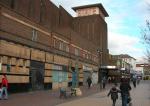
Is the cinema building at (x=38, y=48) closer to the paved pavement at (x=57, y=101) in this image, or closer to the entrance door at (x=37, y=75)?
the entrance door at (x=37, y=75)

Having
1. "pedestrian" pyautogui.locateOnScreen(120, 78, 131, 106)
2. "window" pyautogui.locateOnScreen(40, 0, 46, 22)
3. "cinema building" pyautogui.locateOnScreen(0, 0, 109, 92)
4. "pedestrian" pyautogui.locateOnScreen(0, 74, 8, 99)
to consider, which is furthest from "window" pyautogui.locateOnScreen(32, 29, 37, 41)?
"pedestrian" pyautogui.locateOnScreen(120, 78, 131, 106)

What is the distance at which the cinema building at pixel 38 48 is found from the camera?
100.0 feet

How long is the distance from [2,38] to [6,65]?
247 cm

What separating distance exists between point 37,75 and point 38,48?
2.83 meters

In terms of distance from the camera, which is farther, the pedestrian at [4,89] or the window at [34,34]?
the window at [34,34]

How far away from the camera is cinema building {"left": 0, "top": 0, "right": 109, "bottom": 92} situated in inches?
1199

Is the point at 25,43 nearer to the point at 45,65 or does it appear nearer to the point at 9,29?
the point at 9,29

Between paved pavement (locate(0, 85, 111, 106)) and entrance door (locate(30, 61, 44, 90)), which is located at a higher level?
entrance door (locate(30, 61, 44, 90))

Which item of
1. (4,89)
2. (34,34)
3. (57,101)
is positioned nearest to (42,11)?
(34,34)

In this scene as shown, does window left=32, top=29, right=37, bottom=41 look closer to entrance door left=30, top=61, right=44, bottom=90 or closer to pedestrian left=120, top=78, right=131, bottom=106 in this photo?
entrance door left=30, top=61, right=44, bottom=90

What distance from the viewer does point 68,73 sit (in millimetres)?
49750

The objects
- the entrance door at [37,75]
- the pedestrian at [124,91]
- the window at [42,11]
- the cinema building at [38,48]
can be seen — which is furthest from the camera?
the window at [42,11]

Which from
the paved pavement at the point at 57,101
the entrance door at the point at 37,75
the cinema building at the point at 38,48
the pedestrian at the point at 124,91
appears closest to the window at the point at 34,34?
the cinema building at the point at 38,48

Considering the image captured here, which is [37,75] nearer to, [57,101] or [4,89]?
[4,89]
